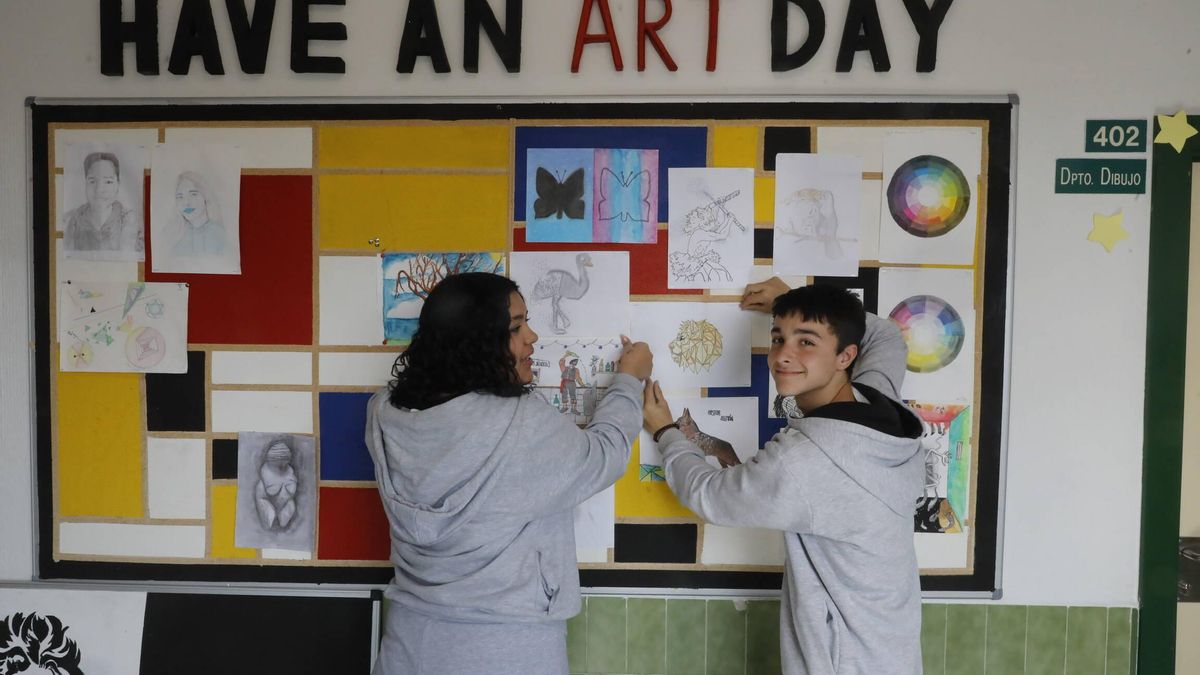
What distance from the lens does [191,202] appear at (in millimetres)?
1977

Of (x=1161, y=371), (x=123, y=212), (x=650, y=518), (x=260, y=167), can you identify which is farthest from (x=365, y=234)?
(x=1161, y=371)

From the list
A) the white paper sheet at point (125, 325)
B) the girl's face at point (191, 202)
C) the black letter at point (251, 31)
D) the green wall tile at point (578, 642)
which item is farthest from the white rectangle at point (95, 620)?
the black letter at point (251, 31)

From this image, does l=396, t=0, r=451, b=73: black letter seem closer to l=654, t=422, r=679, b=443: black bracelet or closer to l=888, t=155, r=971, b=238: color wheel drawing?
l=654, t=422, r=679, b=443: black bracelet

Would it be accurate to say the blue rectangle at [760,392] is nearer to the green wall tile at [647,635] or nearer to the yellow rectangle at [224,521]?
the green wall tile at [647,635]

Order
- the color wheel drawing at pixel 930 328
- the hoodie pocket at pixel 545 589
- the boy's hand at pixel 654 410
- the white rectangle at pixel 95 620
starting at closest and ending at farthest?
the hoodie pocket at pixel 545 589, the boy's hand at pixel 654 410, the color wheel drawing at pixel 930 328, the white rectangle at pixel 95 620

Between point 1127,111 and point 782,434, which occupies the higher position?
point 1127,111

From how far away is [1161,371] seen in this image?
1.92 metres

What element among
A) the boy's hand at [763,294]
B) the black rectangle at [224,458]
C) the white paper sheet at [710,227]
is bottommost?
the black rectangle at [224,458]

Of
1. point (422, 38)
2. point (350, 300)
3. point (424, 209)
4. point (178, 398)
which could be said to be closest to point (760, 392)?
point (424, 209)

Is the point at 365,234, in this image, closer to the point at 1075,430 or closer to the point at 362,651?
the point at 362,651

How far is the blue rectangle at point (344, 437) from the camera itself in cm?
198

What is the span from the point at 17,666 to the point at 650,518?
1.92 meters

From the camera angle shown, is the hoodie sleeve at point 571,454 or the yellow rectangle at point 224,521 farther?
the yellow rectangle at point 224,521

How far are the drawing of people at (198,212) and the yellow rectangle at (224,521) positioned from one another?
0.69 m
